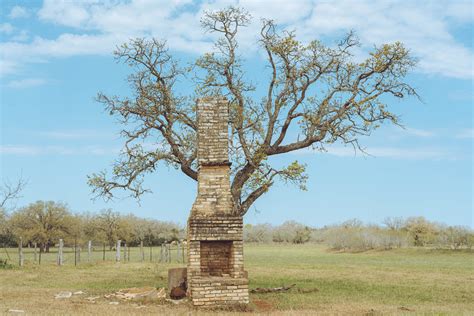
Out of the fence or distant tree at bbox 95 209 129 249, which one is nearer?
the fence

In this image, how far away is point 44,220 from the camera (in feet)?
180

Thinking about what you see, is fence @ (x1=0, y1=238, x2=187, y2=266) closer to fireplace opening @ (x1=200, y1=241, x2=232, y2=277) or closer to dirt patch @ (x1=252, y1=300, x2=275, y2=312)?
dirt patch @ (x1=252, y1=300, x2=275, y2=312)

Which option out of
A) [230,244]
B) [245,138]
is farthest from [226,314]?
[245,138]

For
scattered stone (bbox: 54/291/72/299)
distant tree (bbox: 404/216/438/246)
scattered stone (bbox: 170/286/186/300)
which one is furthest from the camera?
distant tree (bbox: 404/216/438/246)

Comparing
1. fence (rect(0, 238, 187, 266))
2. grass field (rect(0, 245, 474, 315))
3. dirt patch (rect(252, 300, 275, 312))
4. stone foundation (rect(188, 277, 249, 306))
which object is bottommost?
fence (rect(0, 238, 187, 266))

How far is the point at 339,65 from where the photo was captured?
62.0 feet

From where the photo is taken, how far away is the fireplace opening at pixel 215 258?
14219 mm

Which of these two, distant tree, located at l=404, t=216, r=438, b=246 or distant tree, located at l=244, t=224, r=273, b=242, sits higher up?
distant tree, located at l=404, t=216, r=438, b=246

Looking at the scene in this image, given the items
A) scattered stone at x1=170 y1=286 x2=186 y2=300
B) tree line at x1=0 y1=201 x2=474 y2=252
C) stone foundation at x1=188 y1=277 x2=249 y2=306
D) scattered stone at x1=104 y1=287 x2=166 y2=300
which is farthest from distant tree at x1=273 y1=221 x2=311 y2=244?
stone foundation at x1=188 y1=277 x2=249 y2=306

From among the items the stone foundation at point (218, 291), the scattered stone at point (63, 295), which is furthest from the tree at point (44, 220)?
the stone foundation at point (218, 291)

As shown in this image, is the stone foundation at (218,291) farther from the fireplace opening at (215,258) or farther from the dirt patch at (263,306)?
the fireplace opening at (215,258)

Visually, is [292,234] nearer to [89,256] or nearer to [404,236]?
[404,236]

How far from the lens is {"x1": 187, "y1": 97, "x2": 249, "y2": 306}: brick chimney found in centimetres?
1347

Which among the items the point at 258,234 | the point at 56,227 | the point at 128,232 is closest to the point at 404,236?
the point at 128,232
